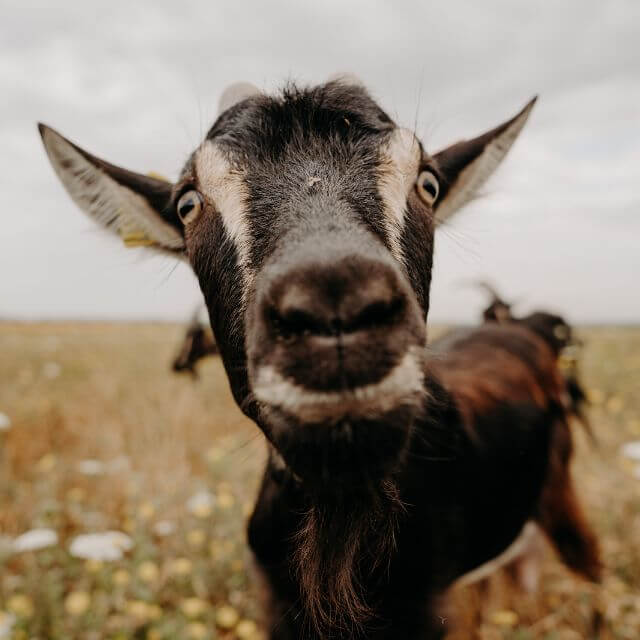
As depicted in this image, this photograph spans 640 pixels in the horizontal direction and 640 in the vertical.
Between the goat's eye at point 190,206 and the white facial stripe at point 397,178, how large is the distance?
33.1 inches

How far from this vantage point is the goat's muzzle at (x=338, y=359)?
1239 millimetres

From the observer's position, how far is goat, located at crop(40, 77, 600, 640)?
1.28m

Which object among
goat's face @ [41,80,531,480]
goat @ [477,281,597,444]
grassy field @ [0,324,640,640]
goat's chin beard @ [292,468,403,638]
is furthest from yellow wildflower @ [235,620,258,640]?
goat @ [477,281,597,444]

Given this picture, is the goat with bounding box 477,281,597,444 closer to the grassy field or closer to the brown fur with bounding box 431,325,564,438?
the brown fur with bounding box 431,325,564,438

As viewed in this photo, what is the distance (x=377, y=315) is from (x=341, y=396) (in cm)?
23

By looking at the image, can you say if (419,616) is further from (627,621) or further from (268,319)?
(627,621)

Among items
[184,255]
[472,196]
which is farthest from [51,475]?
[472,196]

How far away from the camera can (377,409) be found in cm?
130

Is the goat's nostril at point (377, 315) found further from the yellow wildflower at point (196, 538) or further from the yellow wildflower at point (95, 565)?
the yellow wildflower at point (196, 538)

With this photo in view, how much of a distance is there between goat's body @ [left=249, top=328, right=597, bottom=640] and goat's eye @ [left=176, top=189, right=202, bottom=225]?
50.6 inches

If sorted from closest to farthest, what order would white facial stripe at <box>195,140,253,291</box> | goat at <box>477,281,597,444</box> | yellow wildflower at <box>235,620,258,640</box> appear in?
white facial stripe at <box>195,140,253,291</box>, yellow wildflower at <box>235,620,258,640</box>, goat at <box>477,281,597,444</box>

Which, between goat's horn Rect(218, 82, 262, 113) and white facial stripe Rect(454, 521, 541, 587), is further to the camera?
white facial stripe Rect(454, 521, 541, 587)

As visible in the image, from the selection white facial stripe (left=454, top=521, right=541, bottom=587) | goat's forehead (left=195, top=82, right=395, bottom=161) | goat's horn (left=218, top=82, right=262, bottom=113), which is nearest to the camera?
goat's forehead (left=195, top=82, right=395, bottom=161)

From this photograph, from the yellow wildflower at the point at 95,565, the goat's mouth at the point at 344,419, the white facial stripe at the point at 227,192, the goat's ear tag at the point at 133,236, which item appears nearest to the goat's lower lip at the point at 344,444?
the goat's mouth at the point at 344,419
